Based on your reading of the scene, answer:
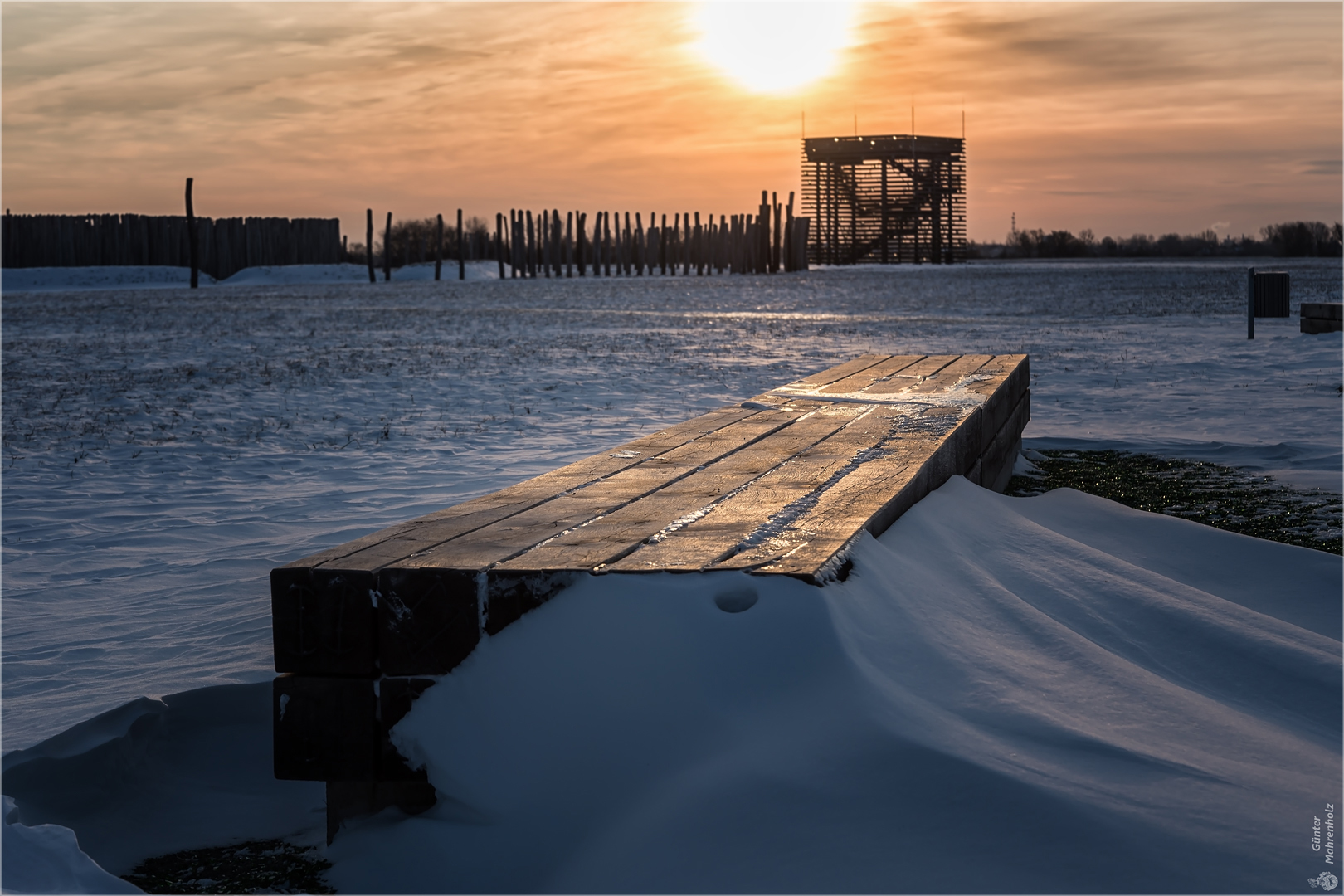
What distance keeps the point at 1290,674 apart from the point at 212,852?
253 centimetres

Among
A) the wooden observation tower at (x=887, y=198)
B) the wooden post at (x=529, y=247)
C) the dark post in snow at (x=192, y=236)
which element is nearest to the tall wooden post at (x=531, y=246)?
the wooden post at (x=529, y=247)

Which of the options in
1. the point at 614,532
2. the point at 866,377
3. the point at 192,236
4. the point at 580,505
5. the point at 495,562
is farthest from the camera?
the point at 192,236

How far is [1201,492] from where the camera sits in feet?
17.4

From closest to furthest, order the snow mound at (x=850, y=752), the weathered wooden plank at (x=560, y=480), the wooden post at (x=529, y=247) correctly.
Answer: the snow mound at (x=850, y=752) < the weathered wooden plank at (x=560, y=480) < the wooden post at (x=529, y=247)

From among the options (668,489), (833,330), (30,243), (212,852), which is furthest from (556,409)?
(30,243)

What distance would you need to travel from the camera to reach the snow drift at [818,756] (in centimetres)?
184

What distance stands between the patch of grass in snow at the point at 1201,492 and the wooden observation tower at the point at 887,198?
66.4m

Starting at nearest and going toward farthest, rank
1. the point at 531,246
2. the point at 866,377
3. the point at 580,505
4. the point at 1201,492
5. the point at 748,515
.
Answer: the point at 748,515 < the point at 580,505 < the point at 1201,492 < the point at 866,377 < the point at 531,246

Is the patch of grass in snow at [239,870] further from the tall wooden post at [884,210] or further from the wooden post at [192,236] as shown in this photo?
the tall wooden post at [884,210]

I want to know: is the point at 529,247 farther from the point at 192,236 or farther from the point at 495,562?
the point at 495,562

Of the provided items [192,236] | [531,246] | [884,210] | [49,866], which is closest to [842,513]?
[49,866]

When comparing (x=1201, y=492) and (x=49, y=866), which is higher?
(x=1201, y=492)

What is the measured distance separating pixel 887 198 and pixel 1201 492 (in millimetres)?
69395

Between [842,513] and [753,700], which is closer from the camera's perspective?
[753,700]
